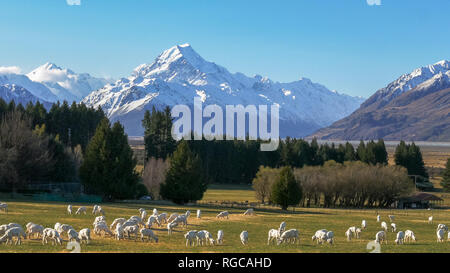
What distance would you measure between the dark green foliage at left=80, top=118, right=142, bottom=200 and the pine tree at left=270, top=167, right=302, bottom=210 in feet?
76.7

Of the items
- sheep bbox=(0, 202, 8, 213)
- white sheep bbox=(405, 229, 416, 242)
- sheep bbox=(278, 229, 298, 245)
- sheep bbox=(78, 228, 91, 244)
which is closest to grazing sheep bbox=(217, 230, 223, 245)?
sheep bbox=(278, 229, 298, 245)

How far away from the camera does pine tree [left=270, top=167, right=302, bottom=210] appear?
9181cm

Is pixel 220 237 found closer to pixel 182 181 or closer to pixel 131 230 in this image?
pixel 131 230

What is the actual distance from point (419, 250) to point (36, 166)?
7105 cm

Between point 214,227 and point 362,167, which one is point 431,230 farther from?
point 362,167

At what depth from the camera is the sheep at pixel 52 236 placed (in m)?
32.7

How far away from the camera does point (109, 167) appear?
87688 millimetres

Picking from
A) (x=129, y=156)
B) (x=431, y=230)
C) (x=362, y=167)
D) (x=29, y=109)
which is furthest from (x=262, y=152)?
(x=431, y=230)

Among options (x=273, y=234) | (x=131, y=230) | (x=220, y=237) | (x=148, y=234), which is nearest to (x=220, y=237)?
(x=220, y=237)

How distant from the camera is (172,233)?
143 feet

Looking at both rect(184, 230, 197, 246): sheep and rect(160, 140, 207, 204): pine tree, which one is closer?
rect(184, 230, 197, 246): sheep

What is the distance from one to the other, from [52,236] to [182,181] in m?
57.1

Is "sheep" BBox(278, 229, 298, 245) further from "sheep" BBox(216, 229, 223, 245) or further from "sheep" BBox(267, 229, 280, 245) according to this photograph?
"sheep" BBox(216, 229, 223, 245)

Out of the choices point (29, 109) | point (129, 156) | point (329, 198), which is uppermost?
point (29, 109)
